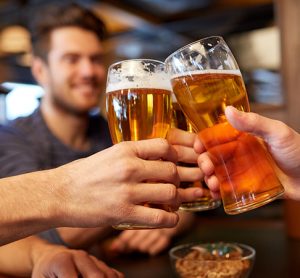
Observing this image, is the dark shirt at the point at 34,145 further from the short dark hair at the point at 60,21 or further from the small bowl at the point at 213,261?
the small bowl at the point at 213,261

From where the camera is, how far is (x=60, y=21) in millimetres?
1946

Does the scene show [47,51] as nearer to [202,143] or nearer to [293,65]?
[293,65]

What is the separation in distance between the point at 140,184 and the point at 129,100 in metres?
0.19

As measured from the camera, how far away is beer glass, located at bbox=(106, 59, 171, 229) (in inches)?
29.4

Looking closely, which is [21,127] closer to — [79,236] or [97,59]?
[97,59]

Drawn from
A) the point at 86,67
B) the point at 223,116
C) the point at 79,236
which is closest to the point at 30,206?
the point at 223,116

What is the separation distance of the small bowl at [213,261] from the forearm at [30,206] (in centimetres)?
33

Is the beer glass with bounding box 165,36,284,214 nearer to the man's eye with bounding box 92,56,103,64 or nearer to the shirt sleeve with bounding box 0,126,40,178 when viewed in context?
the shirt sleeve with bounding box 0,126,40,178

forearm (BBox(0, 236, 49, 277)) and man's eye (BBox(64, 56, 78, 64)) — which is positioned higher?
man's eye (BBox(64, 56, 78, 64))

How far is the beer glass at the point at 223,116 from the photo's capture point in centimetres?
72

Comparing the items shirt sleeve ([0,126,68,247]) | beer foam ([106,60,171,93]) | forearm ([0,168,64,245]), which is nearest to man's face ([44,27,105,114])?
shirt sleeve ([0,126,68,247])

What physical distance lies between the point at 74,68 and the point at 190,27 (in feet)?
6.40

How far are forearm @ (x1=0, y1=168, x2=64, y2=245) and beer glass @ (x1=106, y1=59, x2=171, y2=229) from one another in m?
0.18

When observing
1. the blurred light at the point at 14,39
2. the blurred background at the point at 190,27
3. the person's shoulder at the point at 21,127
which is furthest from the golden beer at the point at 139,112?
the blurred light at the point at 14,39
